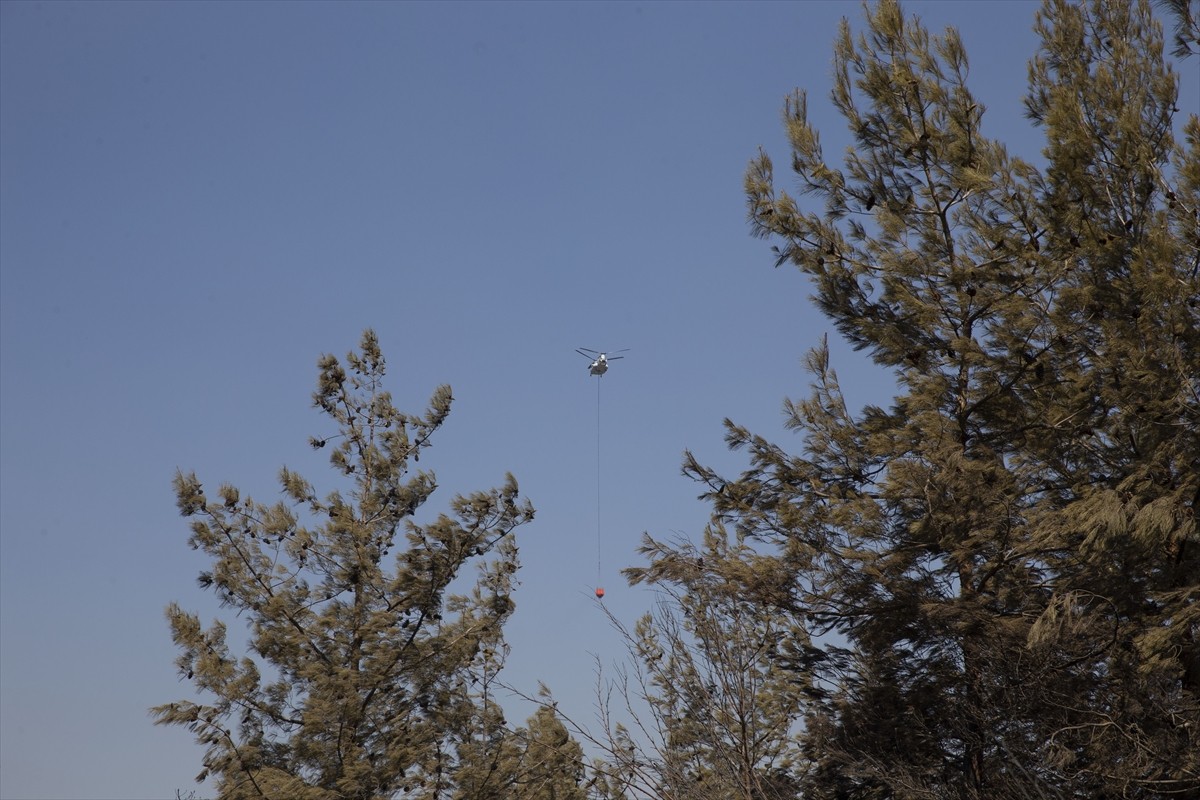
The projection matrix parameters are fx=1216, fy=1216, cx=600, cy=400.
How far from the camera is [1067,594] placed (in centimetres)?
903

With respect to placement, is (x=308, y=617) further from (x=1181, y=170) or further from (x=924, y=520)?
(x=1181, y=170)

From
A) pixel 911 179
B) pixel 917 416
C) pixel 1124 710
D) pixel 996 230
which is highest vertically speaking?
pixel 911 179

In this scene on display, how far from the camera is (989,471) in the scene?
34.7 feet

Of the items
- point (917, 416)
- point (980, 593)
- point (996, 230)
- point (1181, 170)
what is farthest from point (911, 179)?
point (980, 593)

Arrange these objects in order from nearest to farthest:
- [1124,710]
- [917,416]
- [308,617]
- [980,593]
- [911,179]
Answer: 1. [1124,710]
2. [980,593]
3. [917,416]
4. [911,179]
5. [308,617]

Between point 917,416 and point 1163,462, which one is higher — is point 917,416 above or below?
above

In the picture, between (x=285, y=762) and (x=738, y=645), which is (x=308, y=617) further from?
(x=738, y=645)

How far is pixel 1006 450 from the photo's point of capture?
11.5 m

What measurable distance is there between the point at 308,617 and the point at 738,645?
19.4 feet

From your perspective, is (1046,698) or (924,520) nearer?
(1046,698)

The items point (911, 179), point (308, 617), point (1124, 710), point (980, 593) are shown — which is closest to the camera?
point (1124, 710)

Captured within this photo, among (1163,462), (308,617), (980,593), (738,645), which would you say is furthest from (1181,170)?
(308,617)

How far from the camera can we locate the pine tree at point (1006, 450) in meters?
9.06

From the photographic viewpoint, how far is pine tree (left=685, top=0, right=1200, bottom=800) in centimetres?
906
